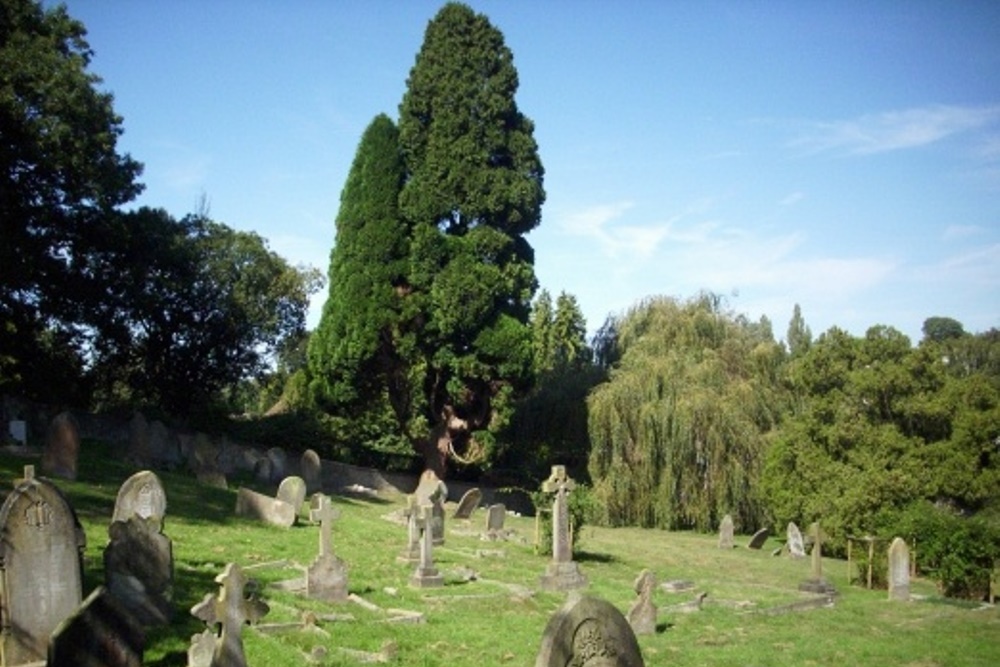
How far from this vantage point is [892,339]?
26.1 metres

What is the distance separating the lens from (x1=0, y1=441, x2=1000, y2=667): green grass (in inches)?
420

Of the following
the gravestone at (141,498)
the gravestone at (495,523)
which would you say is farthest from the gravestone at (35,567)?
the gravestone at (495,523)

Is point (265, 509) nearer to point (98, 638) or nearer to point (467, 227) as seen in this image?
point (98, 638)

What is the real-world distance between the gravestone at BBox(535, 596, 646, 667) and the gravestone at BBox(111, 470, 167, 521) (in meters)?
8.54

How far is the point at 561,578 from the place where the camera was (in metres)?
16.1

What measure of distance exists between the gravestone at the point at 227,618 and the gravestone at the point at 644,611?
6.11 m

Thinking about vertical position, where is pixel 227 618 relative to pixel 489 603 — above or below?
above

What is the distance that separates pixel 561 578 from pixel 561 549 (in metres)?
0.80

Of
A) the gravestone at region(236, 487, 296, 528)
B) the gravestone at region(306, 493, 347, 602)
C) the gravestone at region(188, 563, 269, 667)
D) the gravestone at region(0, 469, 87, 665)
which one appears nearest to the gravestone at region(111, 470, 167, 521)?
the gravestone at region(306, 493, 347, 602)

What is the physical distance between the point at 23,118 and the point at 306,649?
19.8 m

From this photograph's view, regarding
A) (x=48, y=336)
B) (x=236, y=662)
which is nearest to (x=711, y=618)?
(x=236, y=662)

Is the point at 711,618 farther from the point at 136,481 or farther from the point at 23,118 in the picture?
the point at 23,118

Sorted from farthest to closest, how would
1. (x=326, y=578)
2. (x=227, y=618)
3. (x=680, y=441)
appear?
(x=680, y=441) → (x=326, y=578) → (x=227, y=618)

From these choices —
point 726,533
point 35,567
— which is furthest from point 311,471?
point 35,567
